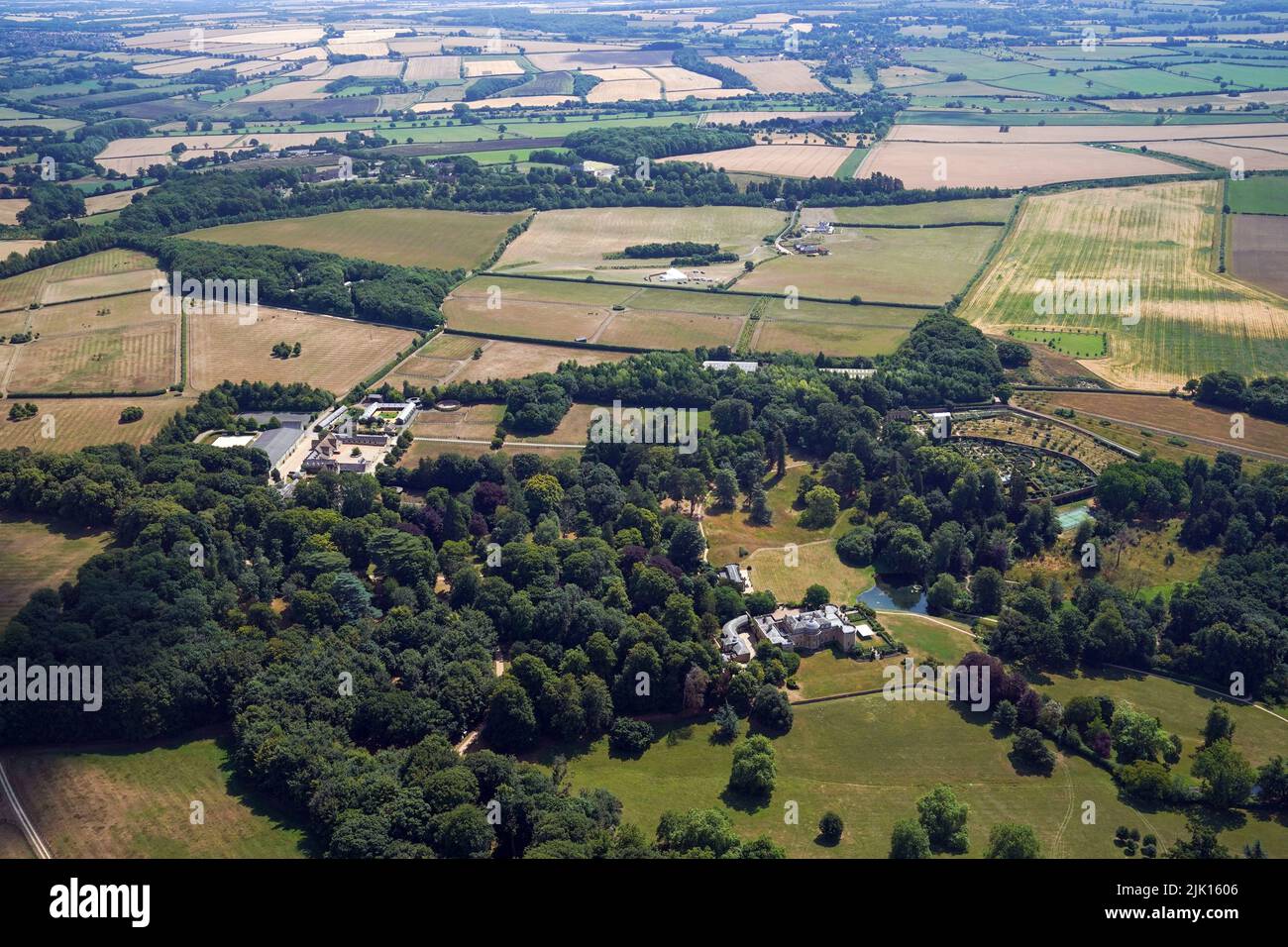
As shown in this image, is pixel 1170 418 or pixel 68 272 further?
pixel 68 272

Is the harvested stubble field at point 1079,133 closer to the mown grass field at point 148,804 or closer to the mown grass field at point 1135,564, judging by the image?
the mown grass field at point 1135,564

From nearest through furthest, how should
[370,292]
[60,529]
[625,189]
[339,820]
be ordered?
[339,820], [60,529], [370,292], [625,189]

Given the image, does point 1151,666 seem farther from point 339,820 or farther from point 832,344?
point 832,344

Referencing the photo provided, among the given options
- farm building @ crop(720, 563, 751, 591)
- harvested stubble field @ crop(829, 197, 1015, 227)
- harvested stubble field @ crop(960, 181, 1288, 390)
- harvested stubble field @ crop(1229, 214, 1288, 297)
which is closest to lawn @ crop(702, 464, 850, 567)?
farm building @ crop(720, 563, 751, 591)

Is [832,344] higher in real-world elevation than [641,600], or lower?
higher

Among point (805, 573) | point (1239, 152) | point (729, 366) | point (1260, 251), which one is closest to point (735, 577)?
point (805, 573)

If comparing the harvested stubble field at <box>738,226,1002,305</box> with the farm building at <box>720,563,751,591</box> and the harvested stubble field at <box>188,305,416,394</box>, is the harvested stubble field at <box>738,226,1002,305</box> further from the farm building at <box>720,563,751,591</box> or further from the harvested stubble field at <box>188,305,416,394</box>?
the farm building at <box>720,563,751,591</box>

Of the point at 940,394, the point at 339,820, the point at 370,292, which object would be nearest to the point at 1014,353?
the point at 940,394

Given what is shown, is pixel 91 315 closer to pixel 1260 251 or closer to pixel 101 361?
pixel 101 361
